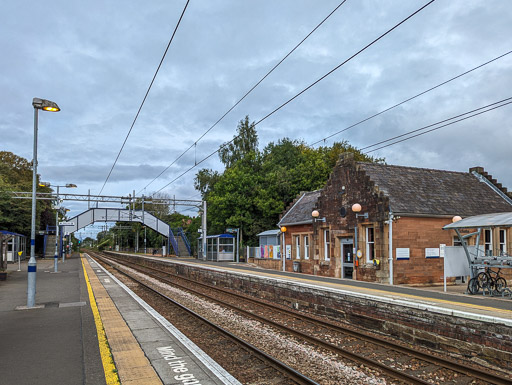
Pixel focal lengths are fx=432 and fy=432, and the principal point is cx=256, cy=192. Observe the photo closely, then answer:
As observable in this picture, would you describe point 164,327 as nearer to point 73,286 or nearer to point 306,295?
point 306,295

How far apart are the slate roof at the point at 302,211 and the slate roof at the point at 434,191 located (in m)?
5.66

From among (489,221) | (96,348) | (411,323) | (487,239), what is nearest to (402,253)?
(489,221)

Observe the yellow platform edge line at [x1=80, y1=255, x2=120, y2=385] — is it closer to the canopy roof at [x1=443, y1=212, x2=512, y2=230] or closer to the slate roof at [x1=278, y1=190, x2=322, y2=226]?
the canopy roof at [x1=443, y1=212, x2=512, y2=230]

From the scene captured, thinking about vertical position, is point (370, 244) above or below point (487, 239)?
below

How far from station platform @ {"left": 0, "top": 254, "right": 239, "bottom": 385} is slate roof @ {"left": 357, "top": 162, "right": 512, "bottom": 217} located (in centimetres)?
1225

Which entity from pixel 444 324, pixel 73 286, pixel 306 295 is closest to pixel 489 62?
pixel 444 324

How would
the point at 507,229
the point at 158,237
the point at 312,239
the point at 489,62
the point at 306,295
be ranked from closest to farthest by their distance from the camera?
the point at 489,62 < the point at 306,295 < the point at 507,229 < the point at 312,239 < the point at 158,237

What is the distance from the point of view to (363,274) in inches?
779

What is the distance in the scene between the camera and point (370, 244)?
65.7 feet

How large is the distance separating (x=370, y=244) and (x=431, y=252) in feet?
8.62

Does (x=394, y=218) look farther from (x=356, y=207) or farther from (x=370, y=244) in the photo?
(x=370, y=244)

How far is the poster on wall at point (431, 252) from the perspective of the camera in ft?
62.2

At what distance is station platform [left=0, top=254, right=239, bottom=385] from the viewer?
20.7ft

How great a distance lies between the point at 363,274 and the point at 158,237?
2599 inches
